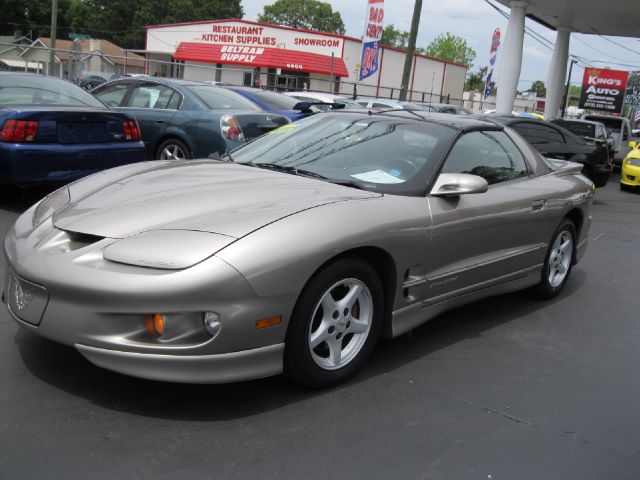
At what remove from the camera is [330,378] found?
135 inches

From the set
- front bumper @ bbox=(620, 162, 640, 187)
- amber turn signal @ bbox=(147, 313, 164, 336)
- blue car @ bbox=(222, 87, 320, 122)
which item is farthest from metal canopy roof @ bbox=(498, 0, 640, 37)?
amber turn signal @ bbox=(147, 313, 164, 336)

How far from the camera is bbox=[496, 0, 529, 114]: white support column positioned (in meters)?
21.6

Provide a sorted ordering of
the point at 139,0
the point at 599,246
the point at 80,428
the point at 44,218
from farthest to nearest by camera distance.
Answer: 1. the point at 139,0
2. the point at 599,246
3. the point at 44,218
4. the point at 80,428

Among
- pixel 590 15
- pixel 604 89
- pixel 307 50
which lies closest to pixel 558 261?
pixel 590 15

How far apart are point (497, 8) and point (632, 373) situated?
2251cm

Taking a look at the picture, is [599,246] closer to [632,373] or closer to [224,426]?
[632,373]

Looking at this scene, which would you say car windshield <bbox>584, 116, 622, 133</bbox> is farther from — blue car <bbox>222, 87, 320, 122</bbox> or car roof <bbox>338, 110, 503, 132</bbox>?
car roof <bbox>338, 110, 503, 132</bbox>

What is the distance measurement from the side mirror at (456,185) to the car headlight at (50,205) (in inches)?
81.9

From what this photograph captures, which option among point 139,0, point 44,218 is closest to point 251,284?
point 44,218

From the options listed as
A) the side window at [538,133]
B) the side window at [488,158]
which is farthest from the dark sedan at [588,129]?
the side window at [488,158]

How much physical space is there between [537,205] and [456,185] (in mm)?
1274

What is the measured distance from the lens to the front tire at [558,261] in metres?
5.33

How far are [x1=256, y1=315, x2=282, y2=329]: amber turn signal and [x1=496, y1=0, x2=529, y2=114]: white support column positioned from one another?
2014 cm

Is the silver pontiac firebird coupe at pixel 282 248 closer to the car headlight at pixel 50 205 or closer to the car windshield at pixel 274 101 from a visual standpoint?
the car headlight at pixel 50 205
